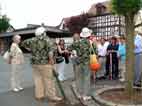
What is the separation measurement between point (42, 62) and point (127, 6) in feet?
8.84

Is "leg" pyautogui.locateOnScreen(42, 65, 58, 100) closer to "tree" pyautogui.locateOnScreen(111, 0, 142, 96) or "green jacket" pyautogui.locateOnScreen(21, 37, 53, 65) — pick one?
"green jacket" pyautogui.locateOnScreen(21, 37, 53, 65)

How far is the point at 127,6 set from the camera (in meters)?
10.2

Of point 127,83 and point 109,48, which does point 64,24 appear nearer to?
point 109,48

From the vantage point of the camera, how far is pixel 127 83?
10.2 metres

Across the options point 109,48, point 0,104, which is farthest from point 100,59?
point 0,104

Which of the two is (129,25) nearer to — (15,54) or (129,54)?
(129,54)

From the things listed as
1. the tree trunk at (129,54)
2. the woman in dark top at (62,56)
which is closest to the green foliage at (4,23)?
the woman in dark top at (62,56)

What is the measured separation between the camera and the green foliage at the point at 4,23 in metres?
69.7

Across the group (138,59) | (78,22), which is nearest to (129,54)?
(138,59)

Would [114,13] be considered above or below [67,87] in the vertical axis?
above

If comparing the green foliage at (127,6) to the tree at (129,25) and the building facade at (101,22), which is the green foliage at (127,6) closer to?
the tree at (129,25)

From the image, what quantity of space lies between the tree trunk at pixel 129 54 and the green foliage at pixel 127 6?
158mm

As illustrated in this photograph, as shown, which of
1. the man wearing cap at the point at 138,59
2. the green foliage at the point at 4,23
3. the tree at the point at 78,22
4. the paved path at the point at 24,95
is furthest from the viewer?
the green foliage at the point at 4,23

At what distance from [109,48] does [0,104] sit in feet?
17.8
